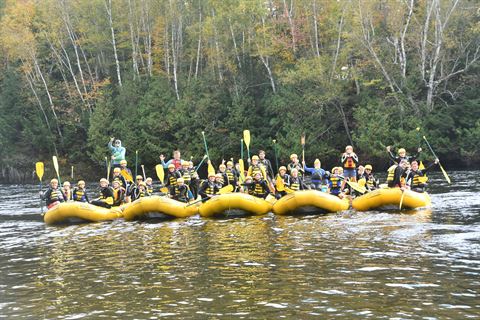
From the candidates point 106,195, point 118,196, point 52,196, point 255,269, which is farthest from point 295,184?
point 255,269

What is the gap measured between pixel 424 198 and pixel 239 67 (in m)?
26.2

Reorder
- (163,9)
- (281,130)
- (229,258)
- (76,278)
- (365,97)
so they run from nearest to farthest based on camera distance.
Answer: (76,278)
(229,258)
(365,97)
(281,130)
(163,9)

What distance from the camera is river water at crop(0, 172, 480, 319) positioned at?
7.37 meters

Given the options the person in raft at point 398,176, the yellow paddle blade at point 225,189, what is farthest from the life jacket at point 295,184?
the person in raft at point 398,176

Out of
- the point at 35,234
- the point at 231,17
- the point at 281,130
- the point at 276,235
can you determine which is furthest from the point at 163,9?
the point at 276,235

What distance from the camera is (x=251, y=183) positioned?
16891 millimetres

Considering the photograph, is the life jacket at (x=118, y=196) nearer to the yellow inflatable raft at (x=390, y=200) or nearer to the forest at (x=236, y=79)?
the yellow inflatable raft at (x=390, y=200)

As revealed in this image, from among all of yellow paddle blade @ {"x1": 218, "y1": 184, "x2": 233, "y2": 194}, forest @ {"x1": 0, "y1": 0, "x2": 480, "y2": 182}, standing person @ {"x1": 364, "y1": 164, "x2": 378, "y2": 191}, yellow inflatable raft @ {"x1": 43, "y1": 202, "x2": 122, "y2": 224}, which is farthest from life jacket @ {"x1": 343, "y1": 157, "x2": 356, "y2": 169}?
forest @ {"x1": 0, "y1": 0, "x2": 480, "y2": 182}

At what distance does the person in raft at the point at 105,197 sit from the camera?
17.3 meters

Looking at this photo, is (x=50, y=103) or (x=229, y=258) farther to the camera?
(x=50, y=103)

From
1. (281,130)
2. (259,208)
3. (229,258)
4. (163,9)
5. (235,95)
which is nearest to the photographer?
(229,258)

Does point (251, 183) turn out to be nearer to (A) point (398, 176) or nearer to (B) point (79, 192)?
(A) point (398, 176)

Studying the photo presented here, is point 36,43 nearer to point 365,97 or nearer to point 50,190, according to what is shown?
point 365,97

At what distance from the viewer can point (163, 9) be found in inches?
1665
